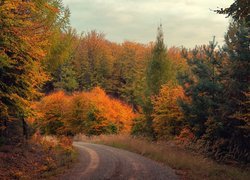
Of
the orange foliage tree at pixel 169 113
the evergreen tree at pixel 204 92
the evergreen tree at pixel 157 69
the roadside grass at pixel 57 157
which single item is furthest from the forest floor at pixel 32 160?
the evergreen tree at pixel 157 69

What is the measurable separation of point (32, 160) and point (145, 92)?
816 inches

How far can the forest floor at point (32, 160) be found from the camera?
1329 cm

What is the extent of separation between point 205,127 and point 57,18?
1381 centimetres

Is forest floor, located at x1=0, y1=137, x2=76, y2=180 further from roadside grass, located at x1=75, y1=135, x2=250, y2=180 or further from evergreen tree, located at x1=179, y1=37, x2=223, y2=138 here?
evergreen tree, located at x1=179, y1=37, x2=223, y2=138

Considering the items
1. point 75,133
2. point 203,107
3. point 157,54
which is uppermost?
point 157,54

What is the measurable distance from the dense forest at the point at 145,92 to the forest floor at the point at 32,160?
737mm

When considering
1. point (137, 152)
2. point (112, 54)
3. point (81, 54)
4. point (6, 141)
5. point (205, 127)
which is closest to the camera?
point (6, 141)

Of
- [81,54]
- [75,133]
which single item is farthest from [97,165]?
[81,54]

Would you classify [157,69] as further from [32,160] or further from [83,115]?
[32,160]

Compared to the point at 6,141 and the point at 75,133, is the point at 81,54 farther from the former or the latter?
the point at 6,141

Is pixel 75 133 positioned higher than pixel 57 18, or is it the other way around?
pixel 57 18

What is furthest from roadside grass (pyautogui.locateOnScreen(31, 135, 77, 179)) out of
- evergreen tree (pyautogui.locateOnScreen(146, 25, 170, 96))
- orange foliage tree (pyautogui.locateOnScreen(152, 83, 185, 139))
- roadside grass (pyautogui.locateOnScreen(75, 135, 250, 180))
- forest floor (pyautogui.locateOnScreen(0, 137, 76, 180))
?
evergreen tree (pyautogui.locateOnScreen(146, 25, 170, 96))

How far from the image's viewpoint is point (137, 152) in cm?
2377

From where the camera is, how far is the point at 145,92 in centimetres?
3516
